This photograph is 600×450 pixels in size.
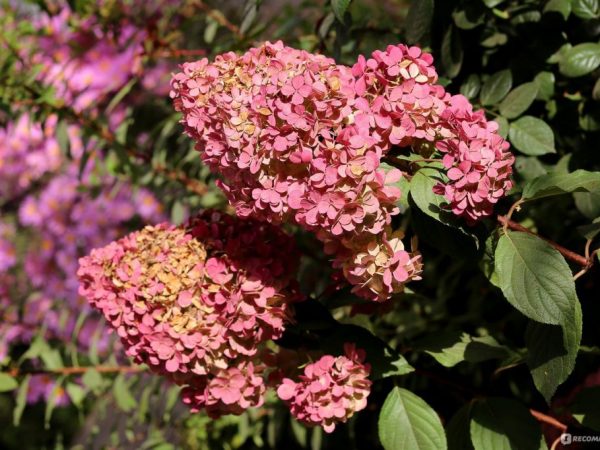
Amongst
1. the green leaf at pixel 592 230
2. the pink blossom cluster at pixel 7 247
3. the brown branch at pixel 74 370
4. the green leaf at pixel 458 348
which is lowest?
the pink blossom cluster at pixel 7 247

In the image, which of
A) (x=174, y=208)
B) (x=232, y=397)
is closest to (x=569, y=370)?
(x=232, y=397)

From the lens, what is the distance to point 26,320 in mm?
2178

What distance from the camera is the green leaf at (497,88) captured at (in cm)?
114

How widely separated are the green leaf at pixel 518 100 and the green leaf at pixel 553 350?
38cm

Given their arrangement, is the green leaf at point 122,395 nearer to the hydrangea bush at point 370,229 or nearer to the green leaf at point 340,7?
the hydrangea bush at point 370,229

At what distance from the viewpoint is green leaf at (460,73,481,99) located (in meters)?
1.19

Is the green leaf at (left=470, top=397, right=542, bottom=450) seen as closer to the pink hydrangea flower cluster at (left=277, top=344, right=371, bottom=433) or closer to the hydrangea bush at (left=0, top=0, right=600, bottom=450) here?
the hydrangea bush at (left=0, top=0, right=600, bottom=450)

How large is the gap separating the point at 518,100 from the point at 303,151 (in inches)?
18.9

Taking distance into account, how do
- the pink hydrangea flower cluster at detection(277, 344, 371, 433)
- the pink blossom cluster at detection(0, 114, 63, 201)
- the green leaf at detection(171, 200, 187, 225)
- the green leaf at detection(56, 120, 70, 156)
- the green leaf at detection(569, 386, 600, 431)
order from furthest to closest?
the pink blossom cluster at detection(0, 114, 63, 201), the green leaf at detection(171, 200, 187, 225), the green leaf at detection(56, 120, 70, 156), the green leaf at detection(569, 386, 600, 431), the pink hydrangea flower cluster at detection(277, 344, 371, 433)

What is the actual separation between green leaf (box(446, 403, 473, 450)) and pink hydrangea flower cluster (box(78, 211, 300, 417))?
0.29 metres

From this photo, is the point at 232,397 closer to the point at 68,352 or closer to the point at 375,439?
the point at 375,439

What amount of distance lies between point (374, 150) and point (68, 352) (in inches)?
53.5

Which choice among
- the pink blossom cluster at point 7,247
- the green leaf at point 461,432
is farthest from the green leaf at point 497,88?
the pink blossom cluster at point 7,247

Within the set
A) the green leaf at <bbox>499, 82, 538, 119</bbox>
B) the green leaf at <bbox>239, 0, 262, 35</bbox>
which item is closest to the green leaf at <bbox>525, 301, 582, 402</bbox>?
the green leaf at <bbox>499, 82, 538, 119</bbox>
